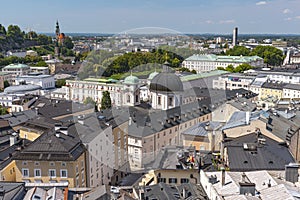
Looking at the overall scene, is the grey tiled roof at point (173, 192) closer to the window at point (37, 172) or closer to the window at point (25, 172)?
the window at point (37, 172)

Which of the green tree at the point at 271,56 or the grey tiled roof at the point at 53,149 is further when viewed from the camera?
the green tree at the point at 271,56

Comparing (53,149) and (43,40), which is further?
(43,40)

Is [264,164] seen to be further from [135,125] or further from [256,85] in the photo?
[256,85]

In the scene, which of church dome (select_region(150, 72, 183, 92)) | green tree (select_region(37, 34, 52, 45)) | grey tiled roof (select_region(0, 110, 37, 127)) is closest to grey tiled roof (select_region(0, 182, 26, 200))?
grey tiled roof (select_region(0, 110, 37, 127))

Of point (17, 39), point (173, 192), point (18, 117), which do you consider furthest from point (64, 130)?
point (17, 39)

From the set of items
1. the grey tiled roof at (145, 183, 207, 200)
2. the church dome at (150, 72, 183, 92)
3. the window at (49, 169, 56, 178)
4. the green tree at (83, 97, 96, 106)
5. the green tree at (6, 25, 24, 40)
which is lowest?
the green tree at (83, 97, 96, 106)

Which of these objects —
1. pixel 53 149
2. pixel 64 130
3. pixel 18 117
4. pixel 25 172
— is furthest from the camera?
pixel 18 117

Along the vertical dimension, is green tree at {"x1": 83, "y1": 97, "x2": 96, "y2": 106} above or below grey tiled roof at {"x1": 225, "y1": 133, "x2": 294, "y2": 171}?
below

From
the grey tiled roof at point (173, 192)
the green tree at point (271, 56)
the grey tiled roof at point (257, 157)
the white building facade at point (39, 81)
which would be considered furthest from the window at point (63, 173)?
the green tree at point (271, 56)

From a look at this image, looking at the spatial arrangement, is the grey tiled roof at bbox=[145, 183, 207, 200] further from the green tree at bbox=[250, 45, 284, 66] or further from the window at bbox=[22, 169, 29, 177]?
the green tree at bbox=[250, 45, 284, 66]

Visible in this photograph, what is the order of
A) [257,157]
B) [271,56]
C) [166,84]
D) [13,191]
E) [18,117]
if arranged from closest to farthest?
[13,191], [257,157], [18,117], [166,84], [271,56]

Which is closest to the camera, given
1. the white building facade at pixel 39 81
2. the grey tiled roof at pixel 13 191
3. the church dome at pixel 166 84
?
the grey tiled roof at pixel 13 191

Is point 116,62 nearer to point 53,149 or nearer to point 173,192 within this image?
point 53,149
